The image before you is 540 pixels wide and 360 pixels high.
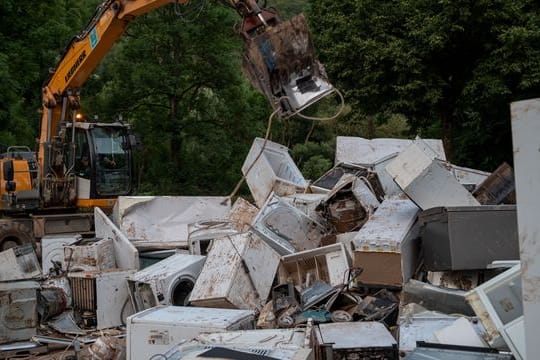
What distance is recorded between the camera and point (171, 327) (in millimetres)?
4484

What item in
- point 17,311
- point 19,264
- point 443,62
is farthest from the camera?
point 443,62

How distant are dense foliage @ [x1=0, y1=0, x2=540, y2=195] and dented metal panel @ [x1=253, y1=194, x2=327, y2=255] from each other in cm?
446

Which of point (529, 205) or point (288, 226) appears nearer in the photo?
point (529, 205)

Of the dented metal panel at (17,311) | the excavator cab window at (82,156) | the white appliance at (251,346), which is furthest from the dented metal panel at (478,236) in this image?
the excavator cab window at (82,156)

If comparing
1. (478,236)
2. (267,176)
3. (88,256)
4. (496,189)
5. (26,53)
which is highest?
(26,53)

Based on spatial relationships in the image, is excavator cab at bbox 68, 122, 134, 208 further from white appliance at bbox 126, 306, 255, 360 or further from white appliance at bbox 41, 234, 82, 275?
white appliance at bbox 126, 306, 255, 360

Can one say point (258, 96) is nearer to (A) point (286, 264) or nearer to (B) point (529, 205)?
(A) point (286, 264)

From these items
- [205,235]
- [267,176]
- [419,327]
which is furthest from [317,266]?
[419,327]

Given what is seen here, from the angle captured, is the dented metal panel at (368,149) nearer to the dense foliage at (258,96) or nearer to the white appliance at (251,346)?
the dense foliage at (258,96)

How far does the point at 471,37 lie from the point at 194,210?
7.23 meters

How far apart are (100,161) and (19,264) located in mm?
2424

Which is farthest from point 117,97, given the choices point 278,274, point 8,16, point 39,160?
point 278,274

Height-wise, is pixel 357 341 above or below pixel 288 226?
below

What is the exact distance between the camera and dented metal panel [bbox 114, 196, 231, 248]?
8.38 meters
